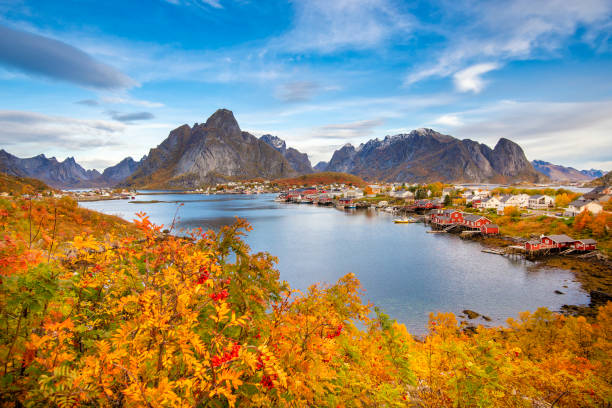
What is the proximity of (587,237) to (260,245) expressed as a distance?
176 ft

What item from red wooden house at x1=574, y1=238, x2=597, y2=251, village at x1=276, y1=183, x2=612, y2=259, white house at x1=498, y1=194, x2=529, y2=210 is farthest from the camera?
white house at x1=498, y1=194, x2=529, y2=210

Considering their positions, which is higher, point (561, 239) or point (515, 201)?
point (515, 201)

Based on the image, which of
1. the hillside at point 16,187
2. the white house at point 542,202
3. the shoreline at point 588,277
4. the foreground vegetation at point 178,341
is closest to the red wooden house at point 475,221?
the shoreline at point 588,277

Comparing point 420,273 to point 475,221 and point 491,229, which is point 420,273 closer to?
point 491,229

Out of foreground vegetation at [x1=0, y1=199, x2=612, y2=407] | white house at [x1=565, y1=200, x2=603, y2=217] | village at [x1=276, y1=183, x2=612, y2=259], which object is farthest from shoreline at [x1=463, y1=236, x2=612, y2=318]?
foreground vegetation at [x1=0, y1=199, x2=612, y2=407]

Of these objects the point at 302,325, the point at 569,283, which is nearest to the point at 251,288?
the point at 302,325

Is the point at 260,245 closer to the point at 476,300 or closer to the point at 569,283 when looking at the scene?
the point at 476,300

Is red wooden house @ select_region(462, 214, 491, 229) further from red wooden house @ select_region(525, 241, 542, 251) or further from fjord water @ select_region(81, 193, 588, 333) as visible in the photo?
red wooden house @ select_region(525, 241, 542, 251)

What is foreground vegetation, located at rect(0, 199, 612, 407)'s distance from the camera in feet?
8.33

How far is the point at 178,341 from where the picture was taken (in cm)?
284

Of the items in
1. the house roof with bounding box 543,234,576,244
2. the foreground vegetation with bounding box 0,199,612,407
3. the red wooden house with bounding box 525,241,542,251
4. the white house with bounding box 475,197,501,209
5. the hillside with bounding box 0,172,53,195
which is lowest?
the red wooden house with bounding box 525,241,542,251

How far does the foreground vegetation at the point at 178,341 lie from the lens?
254 cm

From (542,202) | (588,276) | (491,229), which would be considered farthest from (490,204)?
(588,276)

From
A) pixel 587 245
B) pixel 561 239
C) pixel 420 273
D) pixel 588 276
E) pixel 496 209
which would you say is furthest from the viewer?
pixel 496 209
